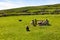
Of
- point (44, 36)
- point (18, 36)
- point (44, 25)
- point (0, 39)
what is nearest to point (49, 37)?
point (44, 36)

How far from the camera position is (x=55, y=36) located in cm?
2980

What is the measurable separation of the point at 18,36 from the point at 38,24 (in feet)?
39.4

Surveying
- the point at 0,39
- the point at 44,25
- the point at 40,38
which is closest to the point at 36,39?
the point at 40,38

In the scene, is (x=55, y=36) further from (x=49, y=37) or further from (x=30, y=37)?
(x=30, y=37)

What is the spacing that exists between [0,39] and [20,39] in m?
3.24

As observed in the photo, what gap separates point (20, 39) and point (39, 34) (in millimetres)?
4496

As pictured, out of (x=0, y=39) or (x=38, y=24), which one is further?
(x=38, y=24)

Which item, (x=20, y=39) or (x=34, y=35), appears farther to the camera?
(x=34, y=35)

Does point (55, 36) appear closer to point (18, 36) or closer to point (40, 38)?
point (40, 38)

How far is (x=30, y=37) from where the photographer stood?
2947 cm

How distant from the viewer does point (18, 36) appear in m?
30.4


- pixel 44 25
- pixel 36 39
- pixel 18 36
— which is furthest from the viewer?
pixel 44 25

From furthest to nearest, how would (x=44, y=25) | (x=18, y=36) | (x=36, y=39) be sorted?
(x=44, y=25) < (x=18, y=36) < (x=36, y=39)

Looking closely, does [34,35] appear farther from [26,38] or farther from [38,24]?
[38,24]
